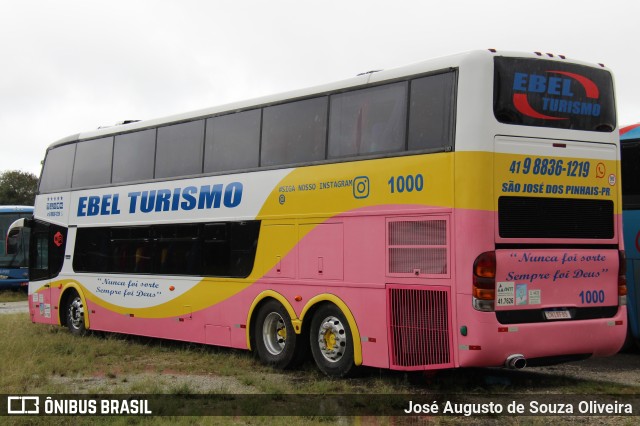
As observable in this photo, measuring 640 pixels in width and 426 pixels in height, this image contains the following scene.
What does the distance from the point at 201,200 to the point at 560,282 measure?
6.29 metres

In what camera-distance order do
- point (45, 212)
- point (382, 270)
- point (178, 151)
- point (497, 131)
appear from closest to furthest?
1. point (497, 131)
2. point (382, 270)
3. point (178, 151)
4. point (45, 212)

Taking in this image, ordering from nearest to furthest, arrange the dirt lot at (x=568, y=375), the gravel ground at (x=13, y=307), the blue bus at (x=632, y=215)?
the dirt lot at (x=568, y=375) < the blue bus at (x=632, y=215) < the gravel ground at (x=13, y=307)

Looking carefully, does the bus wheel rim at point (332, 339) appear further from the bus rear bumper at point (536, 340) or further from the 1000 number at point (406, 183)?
the bus rear bumper at point (536, 340)

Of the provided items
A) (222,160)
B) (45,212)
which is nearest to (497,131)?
(222,160)

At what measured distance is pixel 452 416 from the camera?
9.40 metres

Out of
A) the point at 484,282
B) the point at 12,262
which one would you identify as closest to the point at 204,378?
the point at 484,282

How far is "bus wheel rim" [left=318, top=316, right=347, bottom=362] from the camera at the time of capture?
469 inches

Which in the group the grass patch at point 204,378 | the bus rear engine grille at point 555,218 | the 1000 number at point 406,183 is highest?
the 1000 number at point 406,183

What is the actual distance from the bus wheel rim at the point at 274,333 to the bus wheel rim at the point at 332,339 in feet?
3.14

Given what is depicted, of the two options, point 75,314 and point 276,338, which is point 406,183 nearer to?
point 276,338

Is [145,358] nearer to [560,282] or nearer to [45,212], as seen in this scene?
[45,212]

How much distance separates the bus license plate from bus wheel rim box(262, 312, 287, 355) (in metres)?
4.03

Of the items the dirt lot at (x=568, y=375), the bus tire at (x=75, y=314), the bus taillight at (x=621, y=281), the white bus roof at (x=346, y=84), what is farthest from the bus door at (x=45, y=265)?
the bus taillight at (x=621, y=281)

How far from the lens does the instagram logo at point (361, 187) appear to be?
11508mm
